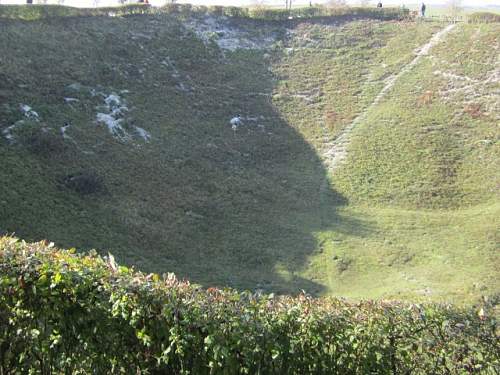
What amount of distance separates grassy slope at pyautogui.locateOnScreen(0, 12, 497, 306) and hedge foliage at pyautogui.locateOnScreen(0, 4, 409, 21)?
1171 mm

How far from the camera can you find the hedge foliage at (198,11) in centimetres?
3775

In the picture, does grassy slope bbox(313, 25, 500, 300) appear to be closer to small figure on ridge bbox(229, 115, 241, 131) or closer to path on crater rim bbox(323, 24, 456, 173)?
path on crater rim bbox(323, 24, 456, 173)

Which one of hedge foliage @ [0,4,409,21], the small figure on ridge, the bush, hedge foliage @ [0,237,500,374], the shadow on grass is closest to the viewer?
hedge foliage @ [0,237,500,374]

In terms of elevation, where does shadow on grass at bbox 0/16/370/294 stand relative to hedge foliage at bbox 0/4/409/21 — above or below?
below

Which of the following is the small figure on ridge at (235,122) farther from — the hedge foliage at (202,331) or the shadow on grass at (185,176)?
the hedge foliage at (202,331)

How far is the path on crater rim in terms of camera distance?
1361 inches

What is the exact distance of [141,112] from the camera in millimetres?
33438

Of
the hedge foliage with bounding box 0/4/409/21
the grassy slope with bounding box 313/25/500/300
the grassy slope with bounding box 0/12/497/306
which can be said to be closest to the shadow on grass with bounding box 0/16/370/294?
the grassy slope with bounding box 0/12/497/306

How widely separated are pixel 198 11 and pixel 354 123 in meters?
19.5

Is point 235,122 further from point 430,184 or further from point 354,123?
point 430,184

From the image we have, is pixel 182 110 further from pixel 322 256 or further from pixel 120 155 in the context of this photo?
pixel 322 256

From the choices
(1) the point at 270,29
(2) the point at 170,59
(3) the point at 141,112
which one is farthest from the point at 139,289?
(1) the point at 270,29

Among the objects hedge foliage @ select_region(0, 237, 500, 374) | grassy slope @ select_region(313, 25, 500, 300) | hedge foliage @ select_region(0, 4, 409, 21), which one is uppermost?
hedge foliage @ select_region(0, 4, 409, 21)

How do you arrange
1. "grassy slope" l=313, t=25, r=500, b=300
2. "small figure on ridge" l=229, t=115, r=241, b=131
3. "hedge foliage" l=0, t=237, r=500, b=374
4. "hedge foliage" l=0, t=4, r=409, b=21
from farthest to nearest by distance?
"hedge foliage" l=0, t=4, r=409, b=21, "small figure on ridge" l=229, t=115, r=241, b=131, "grassy slope" l=313, t=25, r=500, b=300, "hedge foliage" l=0, t=237, r=500, b=374
